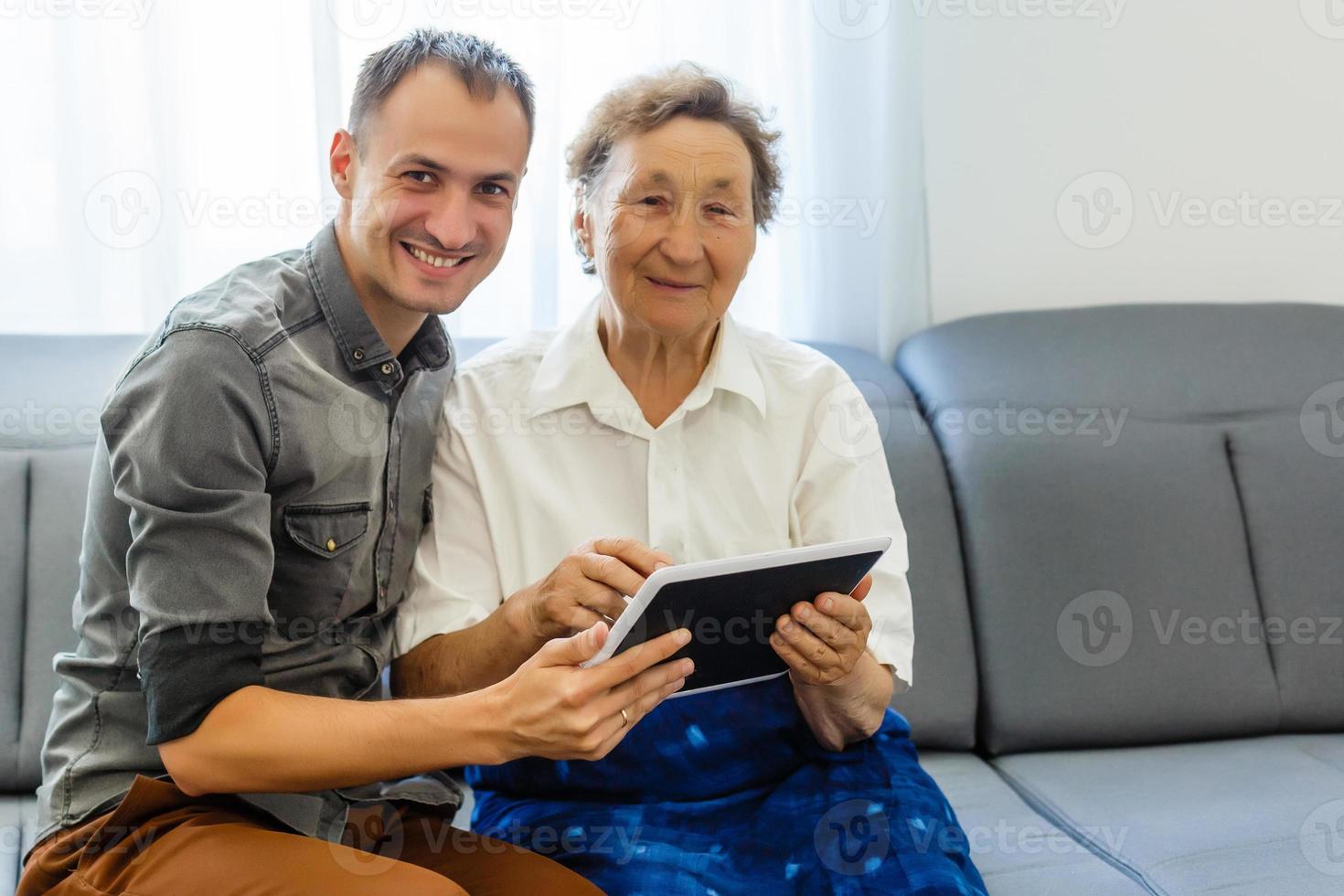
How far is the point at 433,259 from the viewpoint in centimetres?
140

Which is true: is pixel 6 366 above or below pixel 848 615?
above

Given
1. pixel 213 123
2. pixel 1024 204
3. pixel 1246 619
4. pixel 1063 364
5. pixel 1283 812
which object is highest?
pixel 213 123

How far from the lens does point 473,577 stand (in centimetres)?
153

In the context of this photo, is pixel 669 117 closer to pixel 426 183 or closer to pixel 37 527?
pixel 426 183

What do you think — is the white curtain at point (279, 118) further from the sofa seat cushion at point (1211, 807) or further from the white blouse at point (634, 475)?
the sofa seat cushion at point (1211, 807)

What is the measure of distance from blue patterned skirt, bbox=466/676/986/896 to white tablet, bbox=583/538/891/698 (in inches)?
6.4

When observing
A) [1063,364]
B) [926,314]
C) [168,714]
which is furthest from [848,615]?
[926,314]

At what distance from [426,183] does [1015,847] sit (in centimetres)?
115

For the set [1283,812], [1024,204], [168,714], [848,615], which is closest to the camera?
[168,714]

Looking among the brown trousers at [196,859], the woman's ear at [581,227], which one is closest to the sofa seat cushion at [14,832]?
the brown trousers at [196,859]

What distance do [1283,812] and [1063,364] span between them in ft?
2.63

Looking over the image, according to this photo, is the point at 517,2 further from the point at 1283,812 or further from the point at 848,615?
the point at 1283,812

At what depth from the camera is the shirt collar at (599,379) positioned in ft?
5.16

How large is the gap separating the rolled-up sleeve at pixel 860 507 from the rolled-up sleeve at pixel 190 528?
70 centimetres
